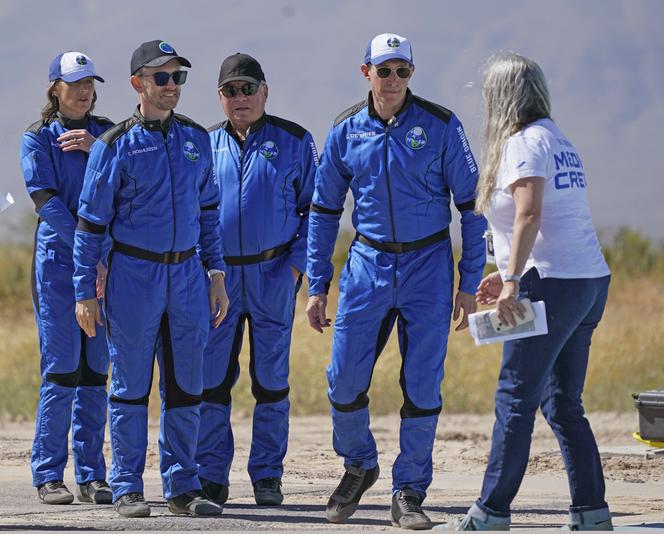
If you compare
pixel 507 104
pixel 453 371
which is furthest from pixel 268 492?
pixel 453 371

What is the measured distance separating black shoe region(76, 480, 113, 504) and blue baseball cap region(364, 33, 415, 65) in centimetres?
268

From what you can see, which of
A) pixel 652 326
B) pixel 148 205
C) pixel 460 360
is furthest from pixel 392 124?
pixel 652 326

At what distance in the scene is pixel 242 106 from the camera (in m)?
7.91

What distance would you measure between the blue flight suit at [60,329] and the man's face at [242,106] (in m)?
0.72

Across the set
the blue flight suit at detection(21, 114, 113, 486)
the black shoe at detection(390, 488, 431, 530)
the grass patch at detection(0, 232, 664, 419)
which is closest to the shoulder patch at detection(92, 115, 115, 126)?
the blue flight suit at detection(21, 114, 113, 486)

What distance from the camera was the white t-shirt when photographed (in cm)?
578

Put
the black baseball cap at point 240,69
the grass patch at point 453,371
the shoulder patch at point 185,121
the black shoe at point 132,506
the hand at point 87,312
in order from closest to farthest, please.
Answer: the black shoe at point 132,506
the hand at point 87,312
the shoulder patch at point 185,121
the black baseball cap at point 240,69
the grass patch at point 453,371

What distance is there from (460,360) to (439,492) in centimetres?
795

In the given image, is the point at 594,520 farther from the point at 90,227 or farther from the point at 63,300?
the point at 63,300

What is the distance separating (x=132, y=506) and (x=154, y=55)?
2186 millimetres

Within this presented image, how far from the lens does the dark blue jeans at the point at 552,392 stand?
5789 millimetres

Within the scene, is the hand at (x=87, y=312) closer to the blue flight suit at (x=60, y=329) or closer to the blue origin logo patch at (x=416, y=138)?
the blue flight suit at (x=60, y=329)

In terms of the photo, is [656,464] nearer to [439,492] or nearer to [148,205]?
[439,492]

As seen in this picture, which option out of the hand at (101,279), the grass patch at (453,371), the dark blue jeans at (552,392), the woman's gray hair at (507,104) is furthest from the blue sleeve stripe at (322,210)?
the grass patch at (453,371)
